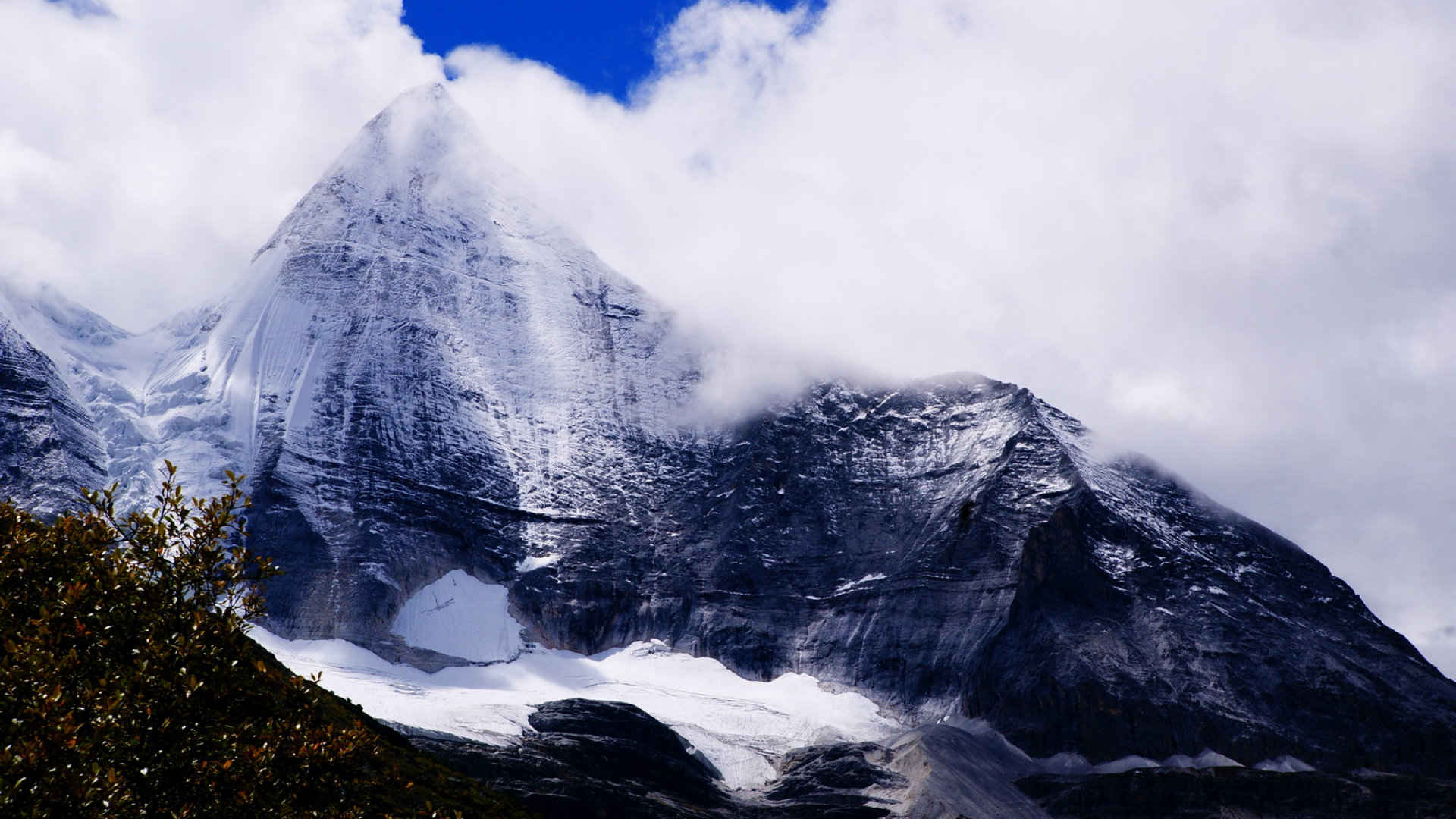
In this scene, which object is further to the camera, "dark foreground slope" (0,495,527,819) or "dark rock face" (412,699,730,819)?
"dark rock face" (412,699,730,819)

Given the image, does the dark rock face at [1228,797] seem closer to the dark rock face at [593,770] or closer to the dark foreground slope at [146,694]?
the dark rock face at [593,770]

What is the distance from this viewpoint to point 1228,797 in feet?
640

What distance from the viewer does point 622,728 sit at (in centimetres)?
19825

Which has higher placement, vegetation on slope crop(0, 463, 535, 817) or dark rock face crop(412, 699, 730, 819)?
dark rock face crop(412, 699, 730, 819)

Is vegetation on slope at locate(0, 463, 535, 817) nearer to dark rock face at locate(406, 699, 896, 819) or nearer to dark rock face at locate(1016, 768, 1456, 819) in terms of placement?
dark rock face at locate(406, 699, 896, 819)

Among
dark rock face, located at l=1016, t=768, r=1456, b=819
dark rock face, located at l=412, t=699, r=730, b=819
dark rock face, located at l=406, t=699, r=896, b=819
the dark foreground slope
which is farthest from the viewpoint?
dark rock face, located at l=1016, t=768, r=1456, b=819

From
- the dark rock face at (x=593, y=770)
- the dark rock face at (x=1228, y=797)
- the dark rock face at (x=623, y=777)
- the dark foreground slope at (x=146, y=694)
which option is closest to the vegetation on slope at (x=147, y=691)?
the dark foreground slope at (x=146, y=694)

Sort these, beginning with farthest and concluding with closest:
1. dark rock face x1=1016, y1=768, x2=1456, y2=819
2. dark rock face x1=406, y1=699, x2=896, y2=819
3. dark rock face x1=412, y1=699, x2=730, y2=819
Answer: dark rock face x1=1016, y1=768, x2=1456, y2=819 < dark rock face x1=406, y1=699, x2=896, y2=819 < dark rock face x1=412, y1=699, x2=730, y2=819

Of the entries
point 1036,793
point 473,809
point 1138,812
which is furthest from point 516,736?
point 473,809

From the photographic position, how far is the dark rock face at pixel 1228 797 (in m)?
193

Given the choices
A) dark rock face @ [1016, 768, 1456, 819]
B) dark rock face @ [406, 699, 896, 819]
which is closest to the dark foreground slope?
dark rock face @ [406, 699, 896, 819]

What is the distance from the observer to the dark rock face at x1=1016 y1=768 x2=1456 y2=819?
193 m

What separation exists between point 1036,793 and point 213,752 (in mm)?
191369

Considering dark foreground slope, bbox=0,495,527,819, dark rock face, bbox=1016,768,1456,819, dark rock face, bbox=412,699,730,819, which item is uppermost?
dark rock face, bbox=1016,768,1456,819
